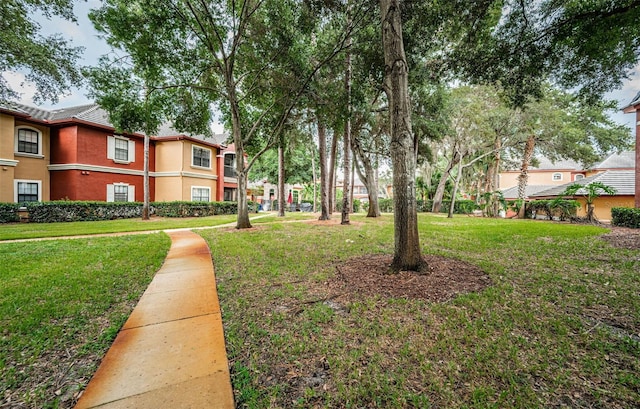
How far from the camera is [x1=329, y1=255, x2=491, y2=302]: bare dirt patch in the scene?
11.4 ft

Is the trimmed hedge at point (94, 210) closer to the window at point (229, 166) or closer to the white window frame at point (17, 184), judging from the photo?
A: the white window frame at point (17, 184)

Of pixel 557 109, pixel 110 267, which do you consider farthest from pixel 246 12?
pixel 557 109

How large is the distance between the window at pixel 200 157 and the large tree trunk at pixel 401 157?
1875 centimetres

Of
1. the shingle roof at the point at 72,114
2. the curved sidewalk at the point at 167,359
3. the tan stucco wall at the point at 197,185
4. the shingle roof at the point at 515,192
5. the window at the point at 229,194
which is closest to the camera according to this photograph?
the curved sidewalk at the point at 167,359

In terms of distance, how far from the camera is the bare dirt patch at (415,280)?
3.49m

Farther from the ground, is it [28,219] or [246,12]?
[246,12]

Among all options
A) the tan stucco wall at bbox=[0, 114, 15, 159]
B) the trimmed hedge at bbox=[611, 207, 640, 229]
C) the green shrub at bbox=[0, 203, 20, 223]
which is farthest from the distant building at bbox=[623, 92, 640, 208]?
the tan stucco wall at bbox=[0, 114, 15, 159]

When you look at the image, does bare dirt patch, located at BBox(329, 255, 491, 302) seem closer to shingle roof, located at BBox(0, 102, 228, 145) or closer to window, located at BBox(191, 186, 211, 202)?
shingle roof, located at BBox(0, 102, 228, 145)

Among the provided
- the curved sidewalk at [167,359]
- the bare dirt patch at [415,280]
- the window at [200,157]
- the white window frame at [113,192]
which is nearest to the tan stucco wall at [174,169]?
the window at [200,157]

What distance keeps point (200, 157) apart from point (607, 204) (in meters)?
Result: 28.2

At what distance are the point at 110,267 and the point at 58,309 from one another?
1.85 metres

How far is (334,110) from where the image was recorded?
9617 millimetres

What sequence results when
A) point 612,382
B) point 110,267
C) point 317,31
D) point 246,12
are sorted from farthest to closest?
point 317,31 < point 246,12 < point 110,267 < point 612,382

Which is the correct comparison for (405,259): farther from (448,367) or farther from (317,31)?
(317,31)
